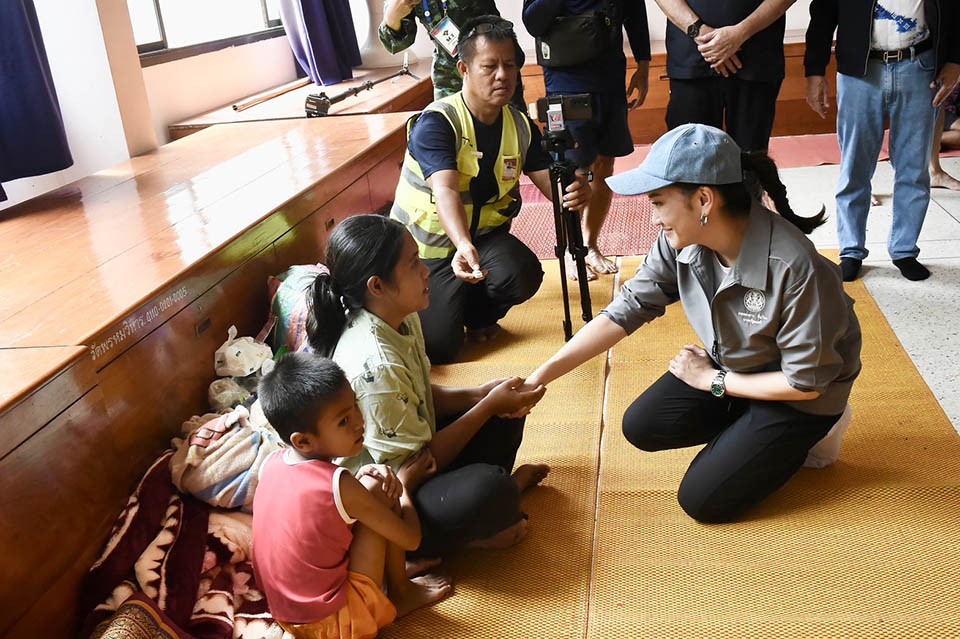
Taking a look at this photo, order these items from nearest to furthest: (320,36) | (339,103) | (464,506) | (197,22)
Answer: (464,506) < (339,103) < (197,22) < (320,36)

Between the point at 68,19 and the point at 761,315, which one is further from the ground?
the point at 68,19

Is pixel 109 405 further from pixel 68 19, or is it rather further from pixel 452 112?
pixel 68 19

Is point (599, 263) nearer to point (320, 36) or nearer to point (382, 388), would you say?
point (382, 388)

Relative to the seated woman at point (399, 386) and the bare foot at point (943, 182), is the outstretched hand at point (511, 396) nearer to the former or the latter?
the seated woman at point (399, 386)

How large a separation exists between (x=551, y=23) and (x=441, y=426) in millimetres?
1591

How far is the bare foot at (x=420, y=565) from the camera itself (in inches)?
66.4

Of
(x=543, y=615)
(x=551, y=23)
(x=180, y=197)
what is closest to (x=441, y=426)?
(x=543, y=615)

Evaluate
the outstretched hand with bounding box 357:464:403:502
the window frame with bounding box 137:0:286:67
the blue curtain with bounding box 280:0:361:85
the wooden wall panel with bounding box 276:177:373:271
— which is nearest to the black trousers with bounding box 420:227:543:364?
the wooden wall panel with bounding box 276:177:373:271

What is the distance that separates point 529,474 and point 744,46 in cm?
167

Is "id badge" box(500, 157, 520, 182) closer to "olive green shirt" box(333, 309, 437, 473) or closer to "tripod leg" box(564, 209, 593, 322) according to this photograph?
"tripod leg" box(564, 209, 593, 322)

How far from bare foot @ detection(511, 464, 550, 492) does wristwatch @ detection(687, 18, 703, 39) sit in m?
1.60

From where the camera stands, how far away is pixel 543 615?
1587 mm

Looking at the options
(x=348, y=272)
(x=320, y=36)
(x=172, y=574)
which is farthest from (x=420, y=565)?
(x=320, y=36)

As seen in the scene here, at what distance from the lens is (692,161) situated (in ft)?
5.00
